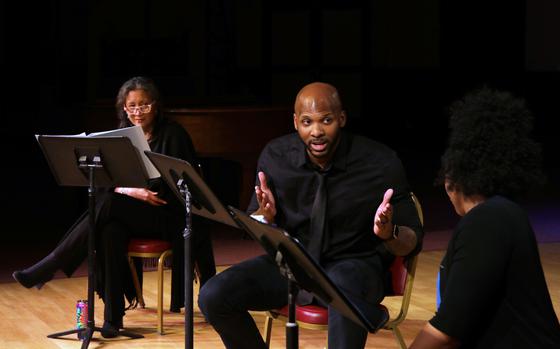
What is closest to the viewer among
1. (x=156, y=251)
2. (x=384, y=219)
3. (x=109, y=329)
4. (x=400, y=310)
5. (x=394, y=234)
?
(x=384, y=219)

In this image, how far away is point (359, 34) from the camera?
13.1 meters

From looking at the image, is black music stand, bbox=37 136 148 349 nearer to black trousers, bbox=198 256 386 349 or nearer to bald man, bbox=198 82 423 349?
bald man, bbox=198 82 423 349

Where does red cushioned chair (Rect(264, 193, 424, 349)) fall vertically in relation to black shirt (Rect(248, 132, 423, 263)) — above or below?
below

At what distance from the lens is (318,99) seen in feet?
13.9

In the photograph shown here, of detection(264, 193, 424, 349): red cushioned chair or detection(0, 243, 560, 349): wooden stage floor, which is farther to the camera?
detection(0, 243, 560, 349): wooden stage floor

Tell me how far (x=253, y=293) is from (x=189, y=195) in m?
0.44

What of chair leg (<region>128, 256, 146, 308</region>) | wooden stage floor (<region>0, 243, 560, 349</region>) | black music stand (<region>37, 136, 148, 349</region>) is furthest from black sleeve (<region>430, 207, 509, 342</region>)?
chair leg (<region>128, 256, 146, 308</region>)

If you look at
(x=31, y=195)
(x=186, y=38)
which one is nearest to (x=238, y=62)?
(x=186, y=38)

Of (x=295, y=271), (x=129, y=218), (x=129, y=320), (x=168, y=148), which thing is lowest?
(x=129, y=320)

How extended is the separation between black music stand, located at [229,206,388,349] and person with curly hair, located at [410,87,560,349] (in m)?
0.29

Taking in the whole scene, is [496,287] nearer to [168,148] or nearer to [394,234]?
[394,234]

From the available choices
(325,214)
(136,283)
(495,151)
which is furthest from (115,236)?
(495,151)

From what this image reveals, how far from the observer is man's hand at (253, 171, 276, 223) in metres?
4.05

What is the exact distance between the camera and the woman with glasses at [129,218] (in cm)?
530
